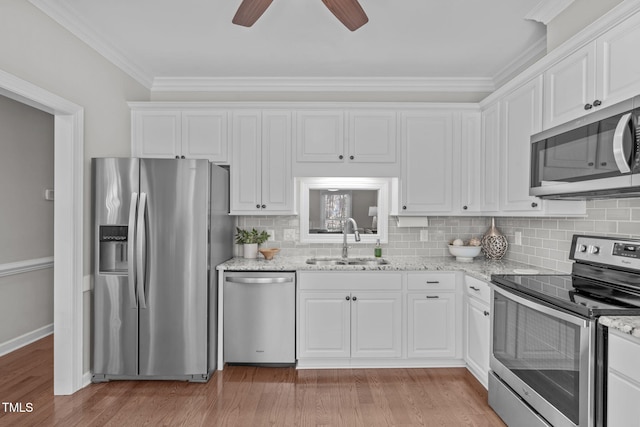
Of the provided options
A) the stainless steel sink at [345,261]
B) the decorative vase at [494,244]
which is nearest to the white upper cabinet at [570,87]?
the decorative vase at [494,244]

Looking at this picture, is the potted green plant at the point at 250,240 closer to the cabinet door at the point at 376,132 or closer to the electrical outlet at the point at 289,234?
the electrical outlet at the point at 289,234

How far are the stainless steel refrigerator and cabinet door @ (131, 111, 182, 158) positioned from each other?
74 centimetres

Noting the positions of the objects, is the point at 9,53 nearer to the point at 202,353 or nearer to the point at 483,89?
the point at 202,353

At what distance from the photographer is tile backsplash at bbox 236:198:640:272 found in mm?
2807

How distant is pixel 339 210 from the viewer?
4035 millimetres

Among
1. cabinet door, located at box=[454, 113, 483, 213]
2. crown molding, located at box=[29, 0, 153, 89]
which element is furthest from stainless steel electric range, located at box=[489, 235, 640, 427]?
crown molding, located at box=[29, 0, 153, 89]

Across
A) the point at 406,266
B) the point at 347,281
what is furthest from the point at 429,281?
the point at 347,281

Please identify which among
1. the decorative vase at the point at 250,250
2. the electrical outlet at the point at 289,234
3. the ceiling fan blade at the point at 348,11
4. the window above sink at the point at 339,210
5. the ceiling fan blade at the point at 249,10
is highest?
the ceiling fan blade at the point at 249,10

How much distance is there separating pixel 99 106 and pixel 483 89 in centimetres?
348

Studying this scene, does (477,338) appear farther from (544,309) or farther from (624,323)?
(624,323)

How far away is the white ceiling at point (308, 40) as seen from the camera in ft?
8.68

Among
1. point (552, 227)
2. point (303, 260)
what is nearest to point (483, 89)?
point (552, 227)

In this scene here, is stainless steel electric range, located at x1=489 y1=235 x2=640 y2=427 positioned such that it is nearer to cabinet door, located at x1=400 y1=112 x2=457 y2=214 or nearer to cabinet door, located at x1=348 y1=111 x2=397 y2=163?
cabinet door, located at x1=400 y1=112 x2=457 y2=214

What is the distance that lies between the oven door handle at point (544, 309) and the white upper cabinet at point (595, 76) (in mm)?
1057
